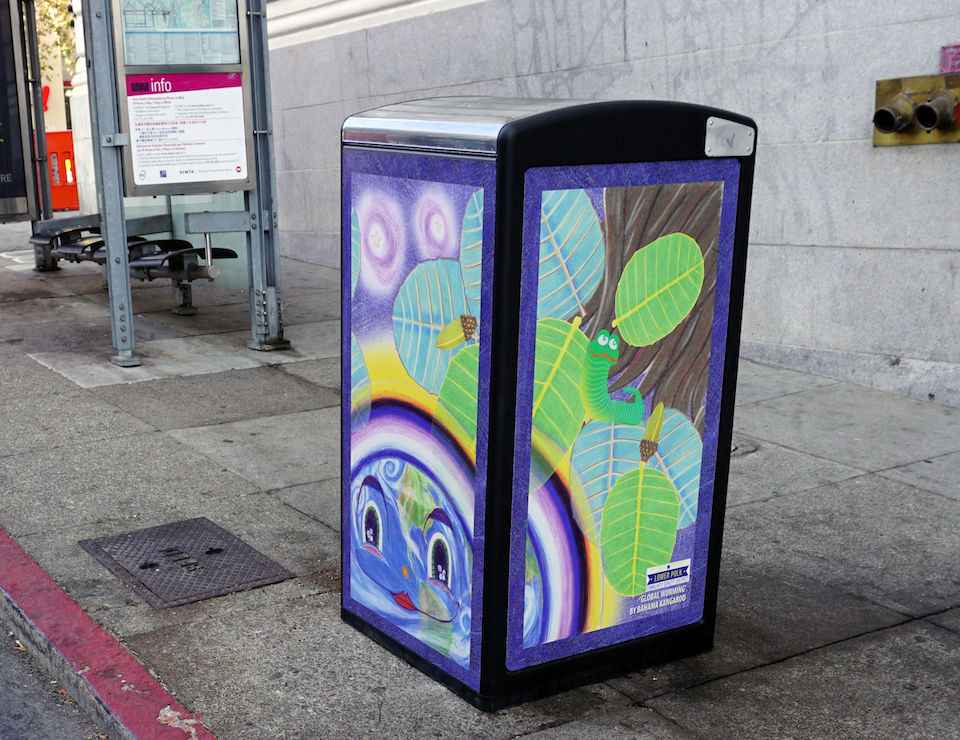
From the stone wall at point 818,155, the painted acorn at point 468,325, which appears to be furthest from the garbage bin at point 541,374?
the stone wall at point 818,155

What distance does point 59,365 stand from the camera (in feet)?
26.2

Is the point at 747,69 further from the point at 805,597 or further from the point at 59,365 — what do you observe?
the point at 59,365

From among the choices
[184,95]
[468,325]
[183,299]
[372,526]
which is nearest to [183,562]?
[372,526]

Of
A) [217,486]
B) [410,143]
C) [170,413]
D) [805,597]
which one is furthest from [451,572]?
[170,413]

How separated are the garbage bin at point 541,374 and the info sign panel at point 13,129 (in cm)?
888

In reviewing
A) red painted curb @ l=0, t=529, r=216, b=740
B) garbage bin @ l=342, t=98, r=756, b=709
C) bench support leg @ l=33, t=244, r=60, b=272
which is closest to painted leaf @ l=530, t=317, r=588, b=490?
garbage bin @ l=342, t=98, r=756, b=709

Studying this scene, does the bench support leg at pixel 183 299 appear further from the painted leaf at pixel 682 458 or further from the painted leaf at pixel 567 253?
the painted leaf at pixel 567 253

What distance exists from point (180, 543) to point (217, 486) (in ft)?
2.46

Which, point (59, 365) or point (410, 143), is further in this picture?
point (59, 365)

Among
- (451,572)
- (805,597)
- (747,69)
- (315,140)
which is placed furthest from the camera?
(315,140)

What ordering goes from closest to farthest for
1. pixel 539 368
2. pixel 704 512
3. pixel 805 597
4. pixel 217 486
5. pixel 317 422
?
pixel 539 368
pixel 704 512
pixel 805 597
pixel 217 486
pixel 317 422

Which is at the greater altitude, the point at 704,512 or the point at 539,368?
the point at 539,368

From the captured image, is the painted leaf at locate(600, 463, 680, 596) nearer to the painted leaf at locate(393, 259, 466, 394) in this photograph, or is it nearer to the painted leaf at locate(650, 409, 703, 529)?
the painted leaf at locate(650, 409, 703, 529)

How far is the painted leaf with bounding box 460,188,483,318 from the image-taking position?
3137mm
